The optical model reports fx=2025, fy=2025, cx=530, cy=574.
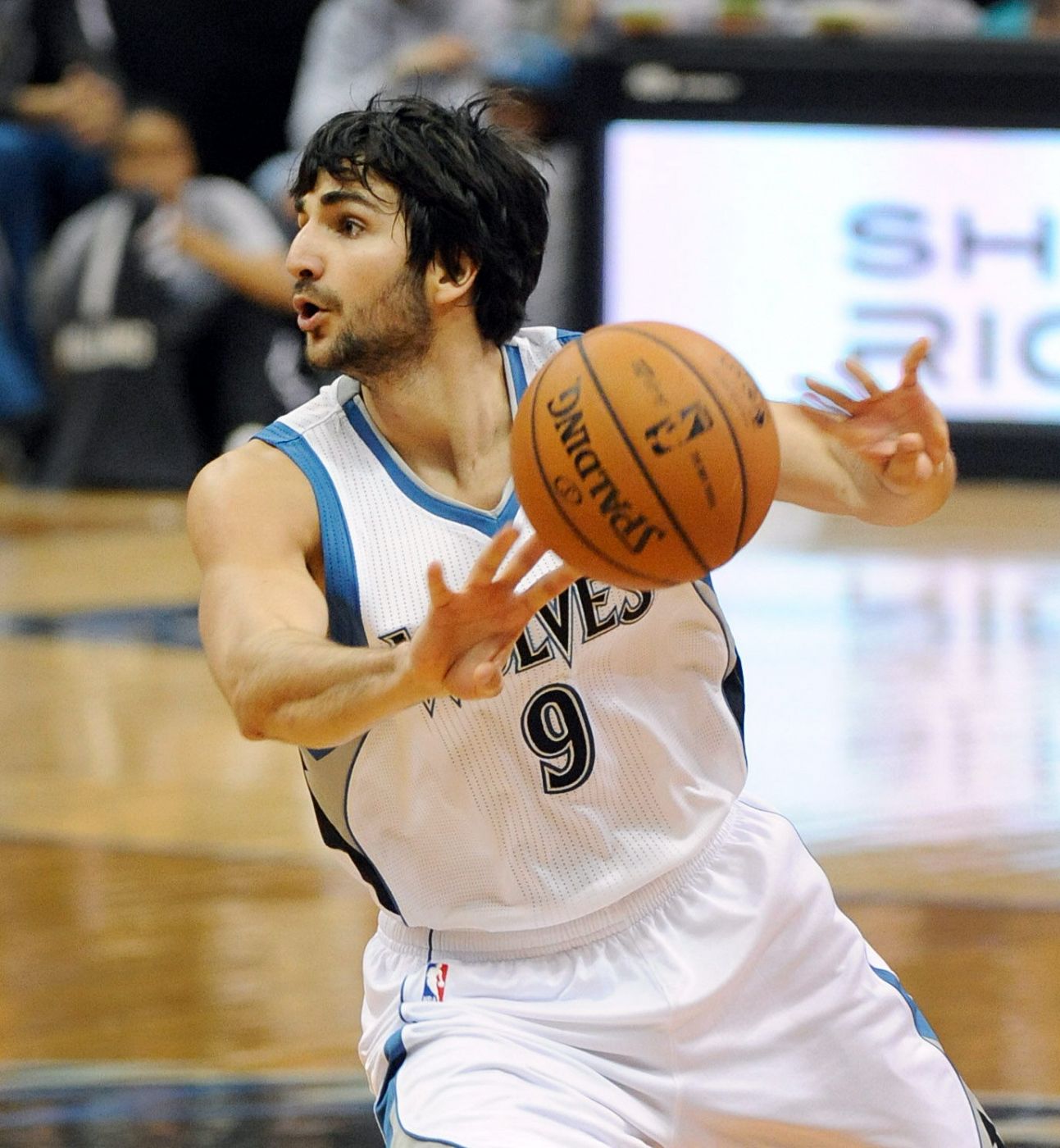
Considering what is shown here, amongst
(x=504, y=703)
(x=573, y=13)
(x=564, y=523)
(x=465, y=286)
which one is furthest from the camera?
(x=573, y=13)

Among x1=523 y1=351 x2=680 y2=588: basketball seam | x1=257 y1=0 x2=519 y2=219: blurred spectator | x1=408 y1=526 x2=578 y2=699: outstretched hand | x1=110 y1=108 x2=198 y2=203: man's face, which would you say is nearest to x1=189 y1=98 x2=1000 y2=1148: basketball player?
x1=523 y1=351 x2=680 y2=588: basketball seam

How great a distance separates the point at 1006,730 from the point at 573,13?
20.6 feet

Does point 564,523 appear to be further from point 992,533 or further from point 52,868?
point 992,533

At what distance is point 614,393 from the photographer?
2.52 metres

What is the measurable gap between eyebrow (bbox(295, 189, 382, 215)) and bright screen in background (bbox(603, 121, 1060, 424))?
7.81 m

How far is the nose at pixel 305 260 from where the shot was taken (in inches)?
111

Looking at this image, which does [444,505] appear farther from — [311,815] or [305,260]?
[311,815]

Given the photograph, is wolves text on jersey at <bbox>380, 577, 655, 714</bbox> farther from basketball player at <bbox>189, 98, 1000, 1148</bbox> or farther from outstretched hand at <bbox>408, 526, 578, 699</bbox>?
outstretched hand at <bbox>408, 526, 578, 699</bbox>

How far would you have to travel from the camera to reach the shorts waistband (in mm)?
2838

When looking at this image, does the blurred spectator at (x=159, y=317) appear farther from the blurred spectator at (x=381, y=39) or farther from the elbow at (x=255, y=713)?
the elbow at (x=255, y=713)

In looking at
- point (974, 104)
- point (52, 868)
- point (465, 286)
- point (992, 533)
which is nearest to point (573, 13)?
point (974, 104)

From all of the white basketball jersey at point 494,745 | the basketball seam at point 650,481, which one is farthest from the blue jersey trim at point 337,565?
the basketball seam at point 650,481

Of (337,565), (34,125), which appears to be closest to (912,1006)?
(337,565)

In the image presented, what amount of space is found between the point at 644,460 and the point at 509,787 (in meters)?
0.58
